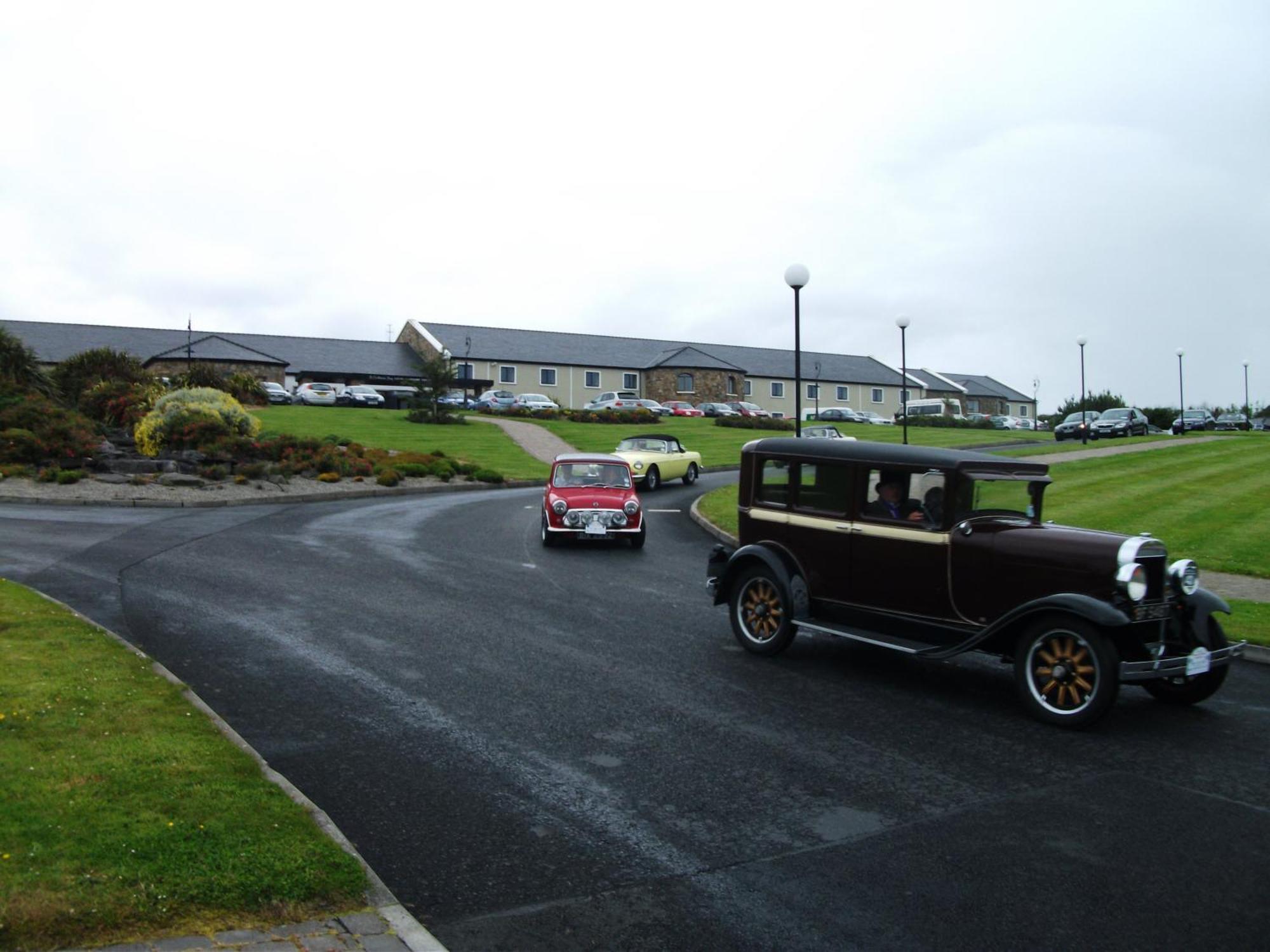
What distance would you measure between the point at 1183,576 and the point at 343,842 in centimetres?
638

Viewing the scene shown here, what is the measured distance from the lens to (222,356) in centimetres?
6212

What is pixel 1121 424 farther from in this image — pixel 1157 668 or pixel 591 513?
pixel 1157 668

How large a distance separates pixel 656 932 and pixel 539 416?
50.7m

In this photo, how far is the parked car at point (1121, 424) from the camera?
4781 centimetres

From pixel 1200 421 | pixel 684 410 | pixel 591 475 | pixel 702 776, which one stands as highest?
pixel 684 410

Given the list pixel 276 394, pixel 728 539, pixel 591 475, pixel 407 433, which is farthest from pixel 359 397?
pixel 728 539

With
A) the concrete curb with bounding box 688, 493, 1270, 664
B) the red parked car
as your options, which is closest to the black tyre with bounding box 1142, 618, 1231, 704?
the concrete curb with bounding box 688, 493, 1270, 664

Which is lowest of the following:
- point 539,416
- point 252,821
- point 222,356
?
point 252,821

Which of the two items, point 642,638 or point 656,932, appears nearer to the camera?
point 656,932

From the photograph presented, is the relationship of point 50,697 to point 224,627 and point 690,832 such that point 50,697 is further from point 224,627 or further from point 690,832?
point 690,832

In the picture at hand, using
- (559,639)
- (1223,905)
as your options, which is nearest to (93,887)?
(1223,905)

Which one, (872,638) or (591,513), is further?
(591,513)

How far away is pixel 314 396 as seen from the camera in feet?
186

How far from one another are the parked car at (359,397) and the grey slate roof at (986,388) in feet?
189
